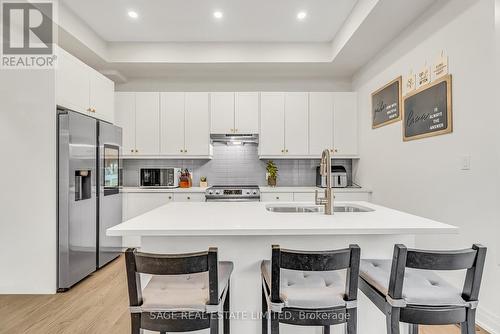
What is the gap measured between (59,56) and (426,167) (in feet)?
11.8

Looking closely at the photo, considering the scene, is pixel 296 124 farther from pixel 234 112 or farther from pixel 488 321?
pixel 488 321

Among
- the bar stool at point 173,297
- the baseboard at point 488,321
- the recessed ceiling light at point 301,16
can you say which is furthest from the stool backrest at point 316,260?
the recessed ceiling light at point 301,16

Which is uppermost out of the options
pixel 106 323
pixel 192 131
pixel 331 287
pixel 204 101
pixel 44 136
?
pixel 204 101

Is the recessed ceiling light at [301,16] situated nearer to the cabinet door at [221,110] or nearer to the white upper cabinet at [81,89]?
the cabinet door at [221,110]

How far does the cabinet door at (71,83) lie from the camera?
8.78 feet

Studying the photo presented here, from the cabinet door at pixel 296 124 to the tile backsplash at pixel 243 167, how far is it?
36 centimetres

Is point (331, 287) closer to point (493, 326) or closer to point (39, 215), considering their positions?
point (493, 326)

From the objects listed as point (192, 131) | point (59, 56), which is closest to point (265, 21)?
point (192, 131)

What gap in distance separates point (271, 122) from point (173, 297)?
3.24 meters

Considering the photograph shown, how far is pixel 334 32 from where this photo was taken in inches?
141

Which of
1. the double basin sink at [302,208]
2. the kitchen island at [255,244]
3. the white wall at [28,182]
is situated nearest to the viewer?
the kitchen island at [255,244]

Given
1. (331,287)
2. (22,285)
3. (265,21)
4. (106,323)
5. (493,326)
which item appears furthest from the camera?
(265,21)

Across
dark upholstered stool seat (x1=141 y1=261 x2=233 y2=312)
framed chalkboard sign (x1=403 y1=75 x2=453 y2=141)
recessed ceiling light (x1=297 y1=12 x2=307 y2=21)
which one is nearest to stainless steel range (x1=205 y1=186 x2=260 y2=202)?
framed chalkboard sign (x1=403 y1=75 x2=453 y2=141)

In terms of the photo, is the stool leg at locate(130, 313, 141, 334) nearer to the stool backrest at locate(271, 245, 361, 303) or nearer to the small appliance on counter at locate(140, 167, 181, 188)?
the stool backrest at locate(271, 245, 361, 303)
